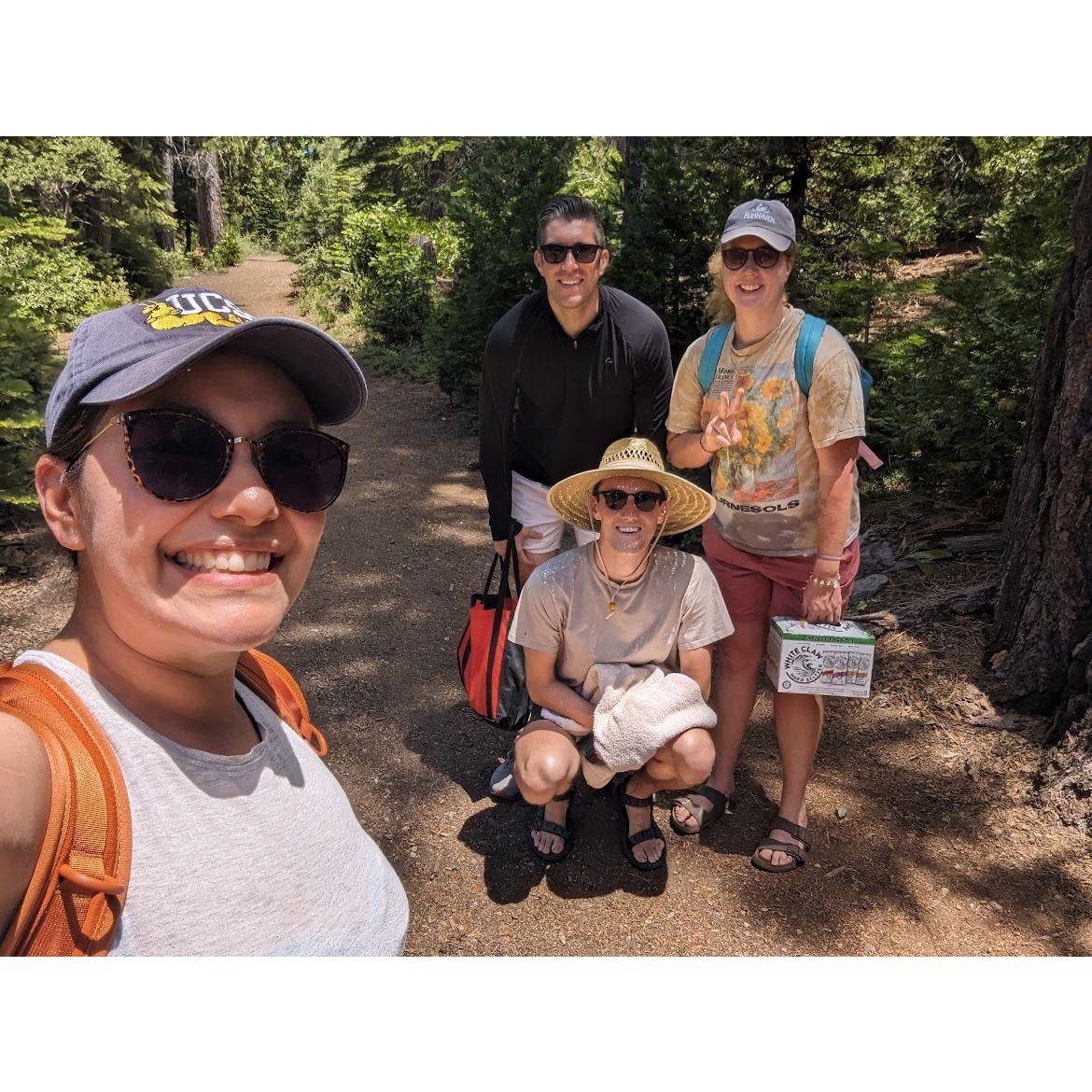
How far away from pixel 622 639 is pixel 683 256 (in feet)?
16.4

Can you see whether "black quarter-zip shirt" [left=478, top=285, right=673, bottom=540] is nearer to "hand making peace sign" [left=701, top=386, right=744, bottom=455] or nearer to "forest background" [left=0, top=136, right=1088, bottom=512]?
"hand making peace sign" [left=701, top=386, right=744, bottom=455]

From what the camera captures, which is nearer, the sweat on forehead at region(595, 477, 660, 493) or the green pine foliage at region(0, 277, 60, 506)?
the sweat on forehead at region(595, 477, 660, 493)

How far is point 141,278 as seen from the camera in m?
15.4

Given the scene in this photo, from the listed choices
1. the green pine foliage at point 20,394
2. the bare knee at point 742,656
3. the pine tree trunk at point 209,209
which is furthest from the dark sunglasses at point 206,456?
the pine tree trunk at point 209,209

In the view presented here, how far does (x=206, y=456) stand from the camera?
1.03 m

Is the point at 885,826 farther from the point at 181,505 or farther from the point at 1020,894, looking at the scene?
the point at 181,505

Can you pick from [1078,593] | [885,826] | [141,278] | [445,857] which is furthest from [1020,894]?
[141,278]

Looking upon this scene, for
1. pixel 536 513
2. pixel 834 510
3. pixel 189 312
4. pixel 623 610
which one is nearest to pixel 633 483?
pixel 623 610

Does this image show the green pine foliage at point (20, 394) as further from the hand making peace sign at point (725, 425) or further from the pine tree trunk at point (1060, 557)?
the pine tree trunk at point (1060, 557)

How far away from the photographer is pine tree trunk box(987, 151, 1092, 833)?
323 centimetres

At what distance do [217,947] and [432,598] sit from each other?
4.45 m

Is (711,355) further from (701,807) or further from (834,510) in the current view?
(701,807)

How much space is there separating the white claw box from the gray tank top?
6.02 feet

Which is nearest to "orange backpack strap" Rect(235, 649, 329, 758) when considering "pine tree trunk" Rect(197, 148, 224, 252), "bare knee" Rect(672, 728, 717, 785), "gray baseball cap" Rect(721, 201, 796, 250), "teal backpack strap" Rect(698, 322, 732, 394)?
"bare knee" Rect(672, 728, 717, 785)
